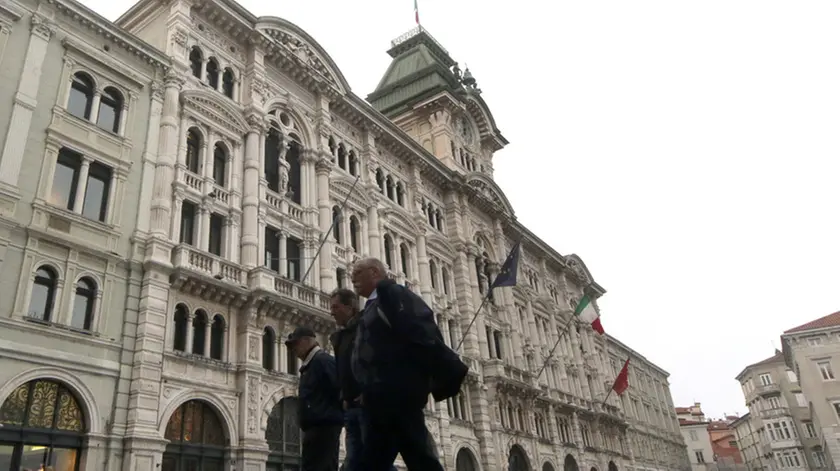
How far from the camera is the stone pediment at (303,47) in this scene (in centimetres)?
2703

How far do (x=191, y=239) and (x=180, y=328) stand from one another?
3357mm

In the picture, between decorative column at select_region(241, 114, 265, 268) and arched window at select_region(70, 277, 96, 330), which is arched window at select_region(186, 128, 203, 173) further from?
arched window at select_region(70, 277, 96, 330)

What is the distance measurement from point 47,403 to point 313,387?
1238 cm

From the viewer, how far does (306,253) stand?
2514 cm

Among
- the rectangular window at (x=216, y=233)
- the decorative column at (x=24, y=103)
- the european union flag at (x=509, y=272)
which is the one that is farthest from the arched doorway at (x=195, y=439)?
the european union flag at (x=509, y=272)

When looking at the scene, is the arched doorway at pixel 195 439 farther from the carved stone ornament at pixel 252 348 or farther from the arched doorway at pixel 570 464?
the arched doorway at pixel 570 464

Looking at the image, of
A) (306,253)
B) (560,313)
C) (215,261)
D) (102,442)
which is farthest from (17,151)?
(560,313)

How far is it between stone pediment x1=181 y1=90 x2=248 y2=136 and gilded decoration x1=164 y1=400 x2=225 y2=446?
10.6 meters

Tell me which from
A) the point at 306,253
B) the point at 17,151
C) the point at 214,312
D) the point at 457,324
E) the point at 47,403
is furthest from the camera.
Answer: the point at 457,324

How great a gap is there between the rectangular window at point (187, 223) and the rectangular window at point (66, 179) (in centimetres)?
345

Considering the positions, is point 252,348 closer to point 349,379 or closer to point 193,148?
point 193,148

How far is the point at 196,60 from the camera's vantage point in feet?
78.9

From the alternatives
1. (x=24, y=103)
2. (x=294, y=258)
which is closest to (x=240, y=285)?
(x=294, y=258)

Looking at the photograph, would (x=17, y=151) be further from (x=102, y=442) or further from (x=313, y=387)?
(x=313, y=387)
